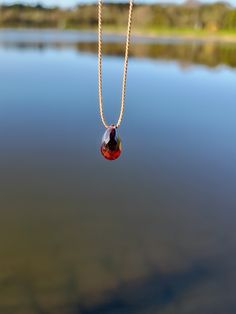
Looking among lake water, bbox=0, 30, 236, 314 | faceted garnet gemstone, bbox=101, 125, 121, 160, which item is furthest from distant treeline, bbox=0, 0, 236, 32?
faceted garnet gemstone, bbox=101, 125, 121, 160

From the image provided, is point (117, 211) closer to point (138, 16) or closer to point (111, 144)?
point (111, 144)

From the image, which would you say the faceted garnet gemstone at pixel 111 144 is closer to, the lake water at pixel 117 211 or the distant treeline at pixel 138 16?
the lake water at pixel 117 211

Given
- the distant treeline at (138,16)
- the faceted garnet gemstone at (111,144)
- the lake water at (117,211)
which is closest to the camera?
the faceted garnet gemstone at (111,144)

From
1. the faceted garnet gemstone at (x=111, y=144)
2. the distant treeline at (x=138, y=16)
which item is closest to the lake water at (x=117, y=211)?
the faceted garnet gemstone at (x=111, y=144)

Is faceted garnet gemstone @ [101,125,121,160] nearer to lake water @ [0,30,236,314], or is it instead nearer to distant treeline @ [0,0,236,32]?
lake water @ [0,30,236,314]

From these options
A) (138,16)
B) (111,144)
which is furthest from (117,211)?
(138,16)

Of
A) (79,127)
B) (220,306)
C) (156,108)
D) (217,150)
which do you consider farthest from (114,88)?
(220,306)
